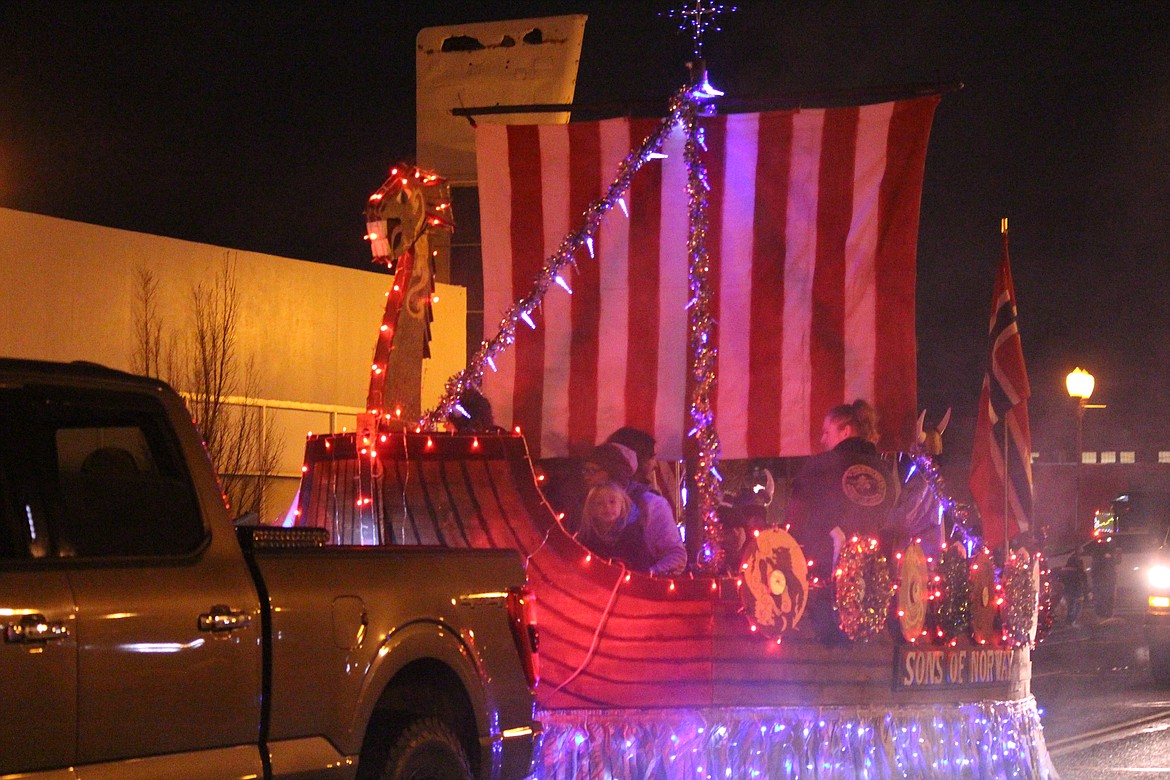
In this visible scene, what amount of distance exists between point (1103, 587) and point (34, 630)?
2513 cm

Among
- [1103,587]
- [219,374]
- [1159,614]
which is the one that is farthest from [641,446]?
[1103,587]

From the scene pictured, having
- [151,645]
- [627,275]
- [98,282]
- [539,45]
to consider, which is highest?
[539,45]

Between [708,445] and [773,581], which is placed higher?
[708,445]

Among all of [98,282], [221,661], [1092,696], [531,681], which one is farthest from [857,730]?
[98,282]

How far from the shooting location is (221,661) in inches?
175

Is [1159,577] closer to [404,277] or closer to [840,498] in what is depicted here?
[840,498]

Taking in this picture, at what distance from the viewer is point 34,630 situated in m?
3.85

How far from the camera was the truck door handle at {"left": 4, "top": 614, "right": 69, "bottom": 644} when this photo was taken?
3.79 meters

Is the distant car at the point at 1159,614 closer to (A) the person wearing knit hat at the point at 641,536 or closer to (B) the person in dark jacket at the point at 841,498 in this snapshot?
(B) the person in dark jacket at the point at 841,498

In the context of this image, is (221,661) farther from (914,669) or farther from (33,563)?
(914,669)

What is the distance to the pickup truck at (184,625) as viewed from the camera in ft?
13.0

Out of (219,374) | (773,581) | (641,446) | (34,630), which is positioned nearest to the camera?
(34,630)

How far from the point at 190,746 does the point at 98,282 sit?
13400 mm

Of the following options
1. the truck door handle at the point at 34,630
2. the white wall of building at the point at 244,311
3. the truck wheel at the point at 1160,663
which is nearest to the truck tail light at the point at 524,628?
the truck door handle at the point at 34,630
